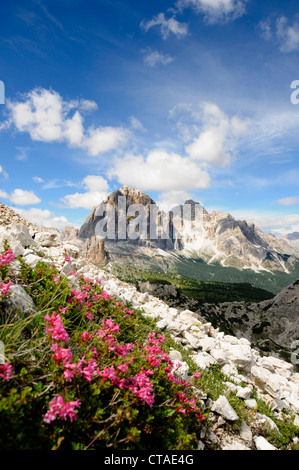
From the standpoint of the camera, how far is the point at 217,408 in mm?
6121

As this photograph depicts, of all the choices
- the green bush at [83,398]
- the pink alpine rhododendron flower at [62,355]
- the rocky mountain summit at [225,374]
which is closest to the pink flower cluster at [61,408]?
the green bush at [83,398]

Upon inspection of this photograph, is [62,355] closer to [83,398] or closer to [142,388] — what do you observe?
[83,398]

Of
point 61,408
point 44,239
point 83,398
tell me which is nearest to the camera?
point 61,408

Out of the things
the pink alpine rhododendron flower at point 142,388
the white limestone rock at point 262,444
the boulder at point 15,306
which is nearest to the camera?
the pink alpine rhododendron flower at point 142,388

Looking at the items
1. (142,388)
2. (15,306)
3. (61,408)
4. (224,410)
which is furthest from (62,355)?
(224,410)

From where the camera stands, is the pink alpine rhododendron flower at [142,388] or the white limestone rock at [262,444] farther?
the white limestone rock at [262,444]

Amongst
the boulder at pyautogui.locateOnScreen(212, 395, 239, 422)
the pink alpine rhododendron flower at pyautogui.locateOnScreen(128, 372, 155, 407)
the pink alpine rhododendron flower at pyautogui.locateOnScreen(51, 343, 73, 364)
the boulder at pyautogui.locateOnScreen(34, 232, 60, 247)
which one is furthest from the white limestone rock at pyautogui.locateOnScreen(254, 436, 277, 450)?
the boulder at pyautogui.locateOnScreen(34, 232, 60, 247)

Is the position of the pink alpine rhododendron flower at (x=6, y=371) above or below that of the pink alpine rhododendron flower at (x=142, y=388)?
above

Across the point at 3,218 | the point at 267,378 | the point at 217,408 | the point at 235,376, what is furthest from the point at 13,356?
the point at 3,218

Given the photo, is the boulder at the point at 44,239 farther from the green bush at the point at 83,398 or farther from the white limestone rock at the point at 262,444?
the white limestone rock at the point at 262,444

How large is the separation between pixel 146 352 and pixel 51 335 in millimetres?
2506

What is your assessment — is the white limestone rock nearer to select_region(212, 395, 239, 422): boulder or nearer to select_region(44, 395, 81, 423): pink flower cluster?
select_region(212, 395, 239, 422): boulder

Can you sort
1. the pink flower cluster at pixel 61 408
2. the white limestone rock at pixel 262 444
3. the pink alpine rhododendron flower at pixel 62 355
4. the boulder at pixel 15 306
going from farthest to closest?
the white limestone rock at pixel 262 444 → the boulder at pixel 15 306 → the pink alpine rhododendron flower at pixel 62 355 → the pink flower cluster at pixel 61 408
